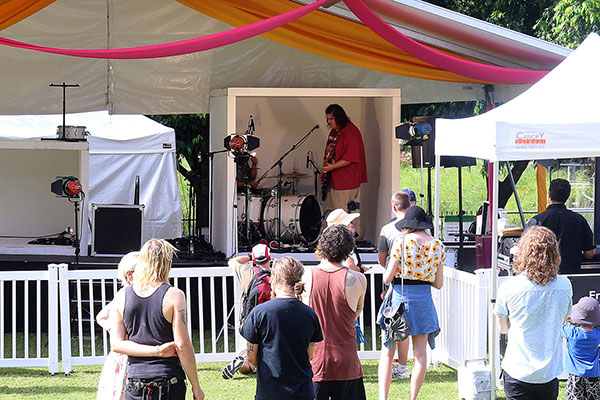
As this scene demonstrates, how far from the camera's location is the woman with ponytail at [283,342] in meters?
4.15

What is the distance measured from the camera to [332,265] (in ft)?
15.6

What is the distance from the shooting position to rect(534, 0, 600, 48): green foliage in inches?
488

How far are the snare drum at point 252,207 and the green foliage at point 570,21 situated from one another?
536cm

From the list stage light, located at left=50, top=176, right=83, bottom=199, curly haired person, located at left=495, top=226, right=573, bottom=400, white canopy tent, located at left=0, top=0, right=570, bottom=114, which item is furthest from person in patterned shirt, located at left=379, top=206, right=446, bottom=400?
stage light, located at left=50, top=176, right=83, bottom=199

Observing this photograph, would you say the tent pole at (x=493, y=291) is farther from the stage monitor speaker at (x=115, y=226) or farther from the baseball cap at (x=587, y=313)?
the stage monitor speaker at (x=115, y=226)

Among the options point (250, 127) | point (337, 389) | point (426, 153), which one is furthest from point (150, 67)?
point (337, 389)

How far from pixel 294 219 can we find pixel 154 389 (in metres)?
6.41

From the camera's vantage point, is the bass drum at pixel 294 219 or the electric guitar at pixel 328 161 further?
the electric guitar at pixel 328 161

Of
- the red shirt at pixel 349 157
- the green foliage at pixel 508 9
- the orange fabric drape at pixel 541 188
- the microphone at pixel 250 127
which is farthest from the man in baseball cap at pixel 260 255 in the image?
the green foliage at pixel 508 9

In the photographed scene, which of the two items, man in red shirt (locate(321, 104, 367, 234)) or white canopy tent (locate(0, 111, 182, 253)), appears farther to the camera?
white canopy tent (locate(0, 111, 182, 253))

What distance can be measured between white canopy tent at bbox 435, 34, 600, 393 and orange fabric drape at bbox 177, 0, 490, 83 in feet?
7.08

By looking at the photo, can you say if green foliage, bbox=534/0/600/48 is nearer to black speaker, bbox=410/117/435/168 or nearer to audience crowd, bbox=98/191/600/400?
black speaker, bbox=410/117/435/168

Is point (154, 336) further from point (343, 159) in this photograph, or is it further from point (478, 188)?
point (478, 188)

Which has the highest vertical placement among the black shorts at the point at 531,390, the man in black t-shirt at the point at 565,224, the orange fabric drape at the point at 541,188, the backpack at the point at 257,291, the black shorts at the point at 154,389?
the orange fabric drape at the point at 541,188
